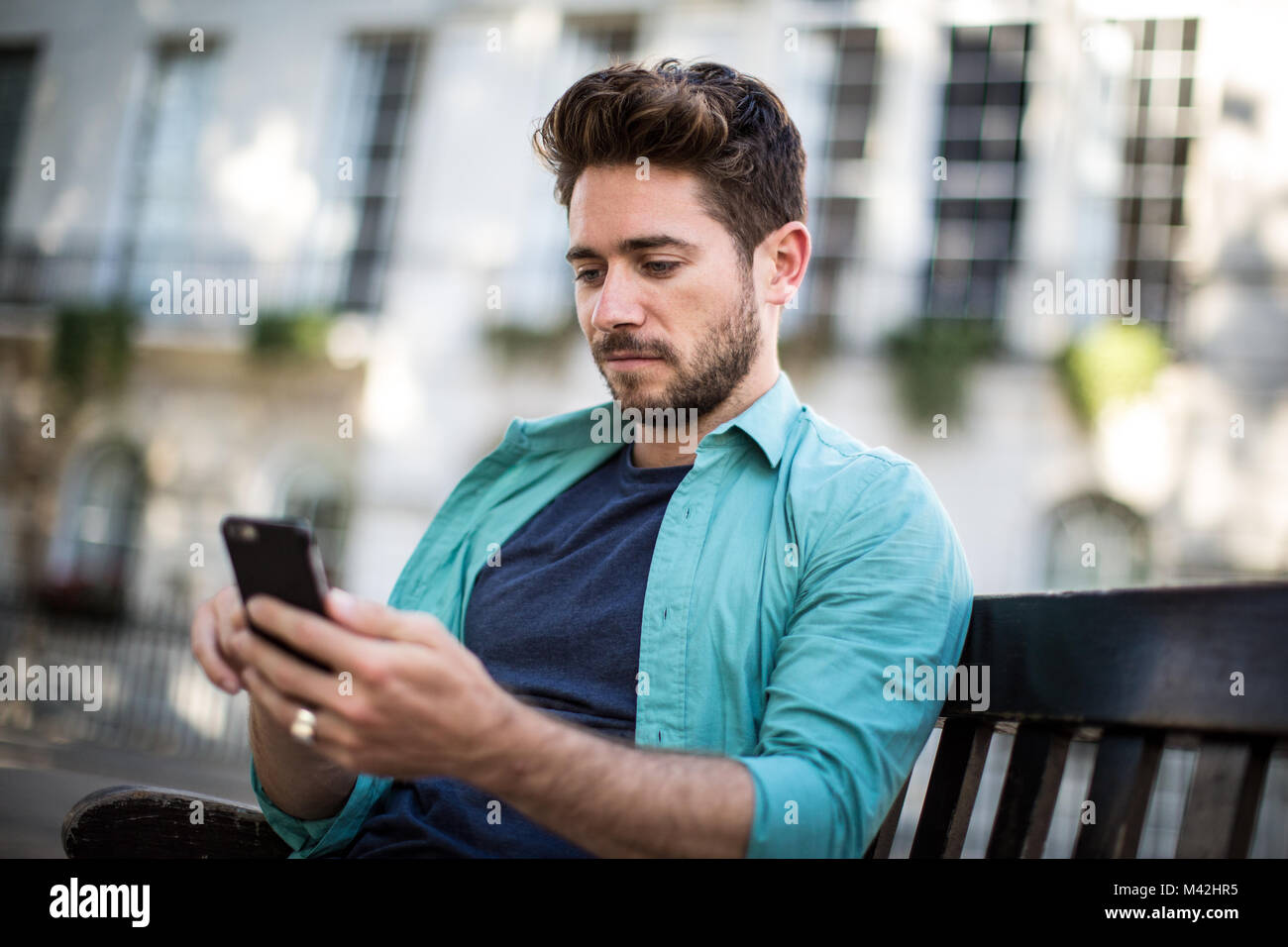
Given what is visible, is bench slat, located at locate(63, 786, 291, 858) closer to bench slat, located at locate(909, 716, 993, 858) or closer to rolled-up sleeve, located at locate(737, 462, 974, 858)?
rolled-up sleeve, located at locate(737, 462, 974, 858)

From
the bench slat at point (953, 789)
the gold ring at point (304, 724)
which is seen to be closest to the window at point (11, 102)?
the gold ring at point (304, 724)

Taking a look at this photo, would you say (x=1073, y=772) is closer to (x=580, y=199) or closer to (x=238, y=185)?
(x=580, y=199)

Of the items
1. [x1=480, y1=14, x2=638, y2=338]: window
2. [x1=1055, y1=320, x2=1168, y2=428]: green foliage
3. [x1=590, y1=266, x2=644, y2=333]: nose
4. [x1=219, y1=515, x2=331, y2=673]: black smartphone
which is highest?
[x1=480, y1=14, x2=638, y2=338]: window

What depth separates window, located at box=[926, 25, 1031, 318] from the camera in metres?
9.83

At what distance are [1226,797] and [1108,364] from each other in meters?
8.78

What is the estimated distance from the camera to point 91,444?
13.3 meters

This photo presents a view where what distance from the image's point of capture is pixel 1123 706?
104cm

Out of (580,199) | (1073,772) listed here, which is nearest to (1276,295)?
(1073,772)

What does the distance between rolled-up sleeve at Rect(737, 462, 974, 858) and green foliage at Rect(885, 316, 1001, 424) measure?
8315 millimetres

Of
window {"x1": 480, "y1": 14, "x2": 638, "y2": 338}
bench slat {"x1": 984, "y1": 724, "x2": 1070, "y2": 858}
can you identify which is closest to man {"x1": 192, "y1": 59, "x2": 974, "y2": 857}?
bench slat {"x1": 984, "y1": 724, "x2": 1070, "y2": 858}

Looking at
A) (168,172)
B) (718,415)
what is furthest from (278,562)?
(168,172)

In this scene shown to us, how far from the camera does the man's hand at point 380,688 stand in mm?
1072

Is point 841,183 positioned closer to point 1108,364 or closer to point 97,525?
point 1108,364
